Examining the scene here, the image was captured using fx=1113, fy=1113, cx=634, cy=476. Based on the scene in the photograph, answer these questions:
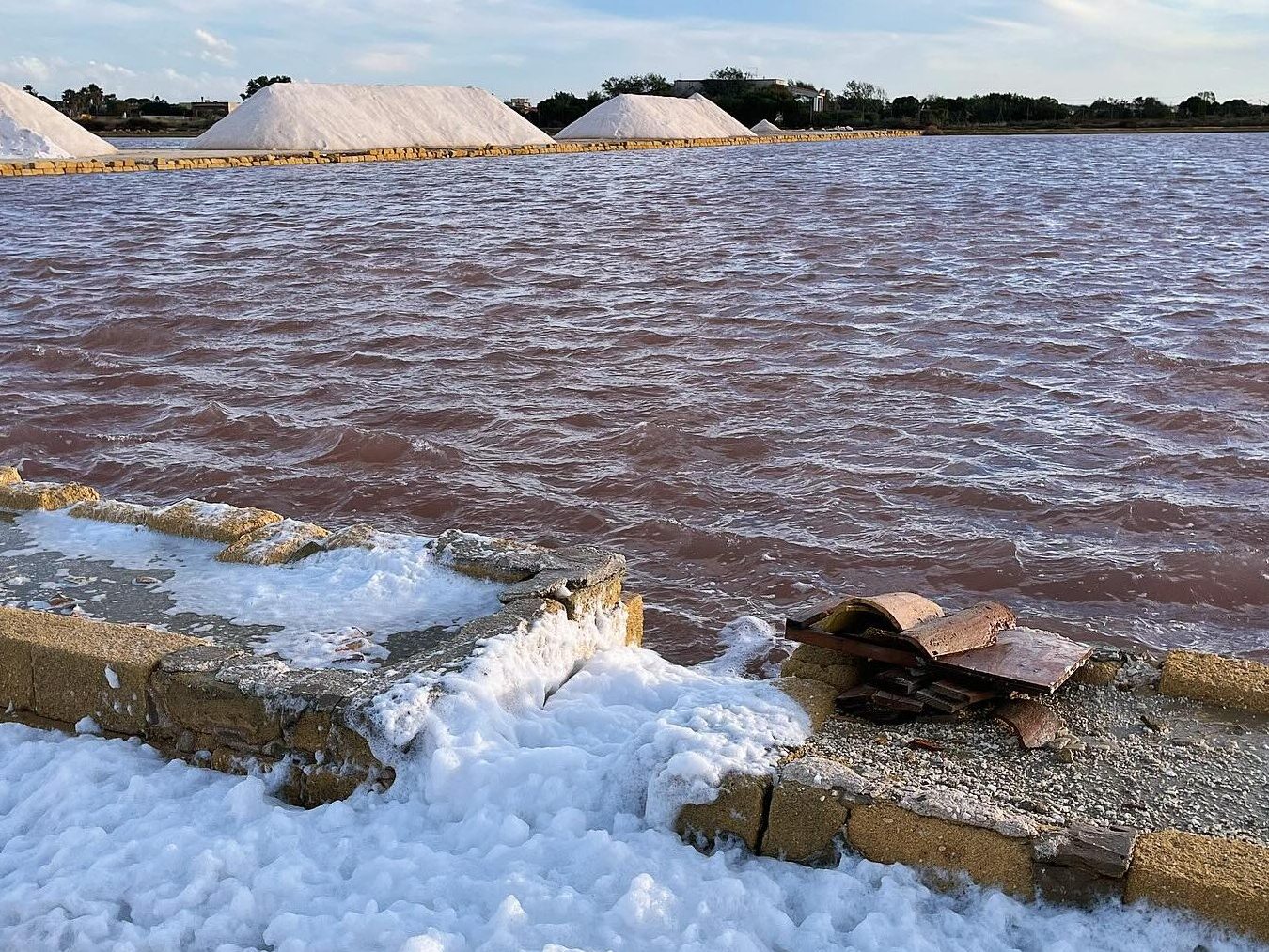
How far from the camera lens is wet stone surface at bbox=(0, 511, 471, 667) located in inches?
153

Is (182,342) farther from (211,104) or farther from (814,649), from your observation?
(211,104)

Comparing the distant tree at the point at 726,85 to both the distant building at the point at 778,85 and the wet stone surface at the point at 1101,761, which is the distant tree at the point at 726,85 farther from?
the wet stone surface at the point at 1101,761

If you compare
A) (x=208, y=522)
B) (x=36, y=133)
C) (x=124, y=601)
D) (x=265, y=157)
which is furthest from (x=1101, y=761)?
(x=36, y=133)

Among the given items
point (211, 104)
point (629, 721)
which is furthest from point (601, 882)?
point (211, 104)

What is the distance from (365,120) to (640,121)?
2081 centimetres

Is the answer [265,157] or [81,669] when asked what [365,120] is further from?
[81,669]

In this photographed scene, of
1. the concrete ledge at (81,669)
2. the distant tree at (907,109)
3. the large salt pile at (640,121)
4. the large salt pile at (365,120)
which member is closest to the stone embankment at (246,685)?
the concrete ledge at (81,669)

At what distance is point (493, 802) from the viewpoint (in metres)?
3.15

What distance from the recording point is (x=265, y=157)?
1652 inches

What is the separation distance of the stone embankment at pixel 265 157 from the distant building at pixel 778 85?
38.2 meters

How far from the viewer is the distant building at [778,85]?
341ft

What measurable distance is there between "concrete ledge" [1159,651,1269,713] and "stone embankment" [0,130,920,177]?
1518 inches

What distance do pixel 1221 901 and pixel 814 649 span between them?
5.16 ft

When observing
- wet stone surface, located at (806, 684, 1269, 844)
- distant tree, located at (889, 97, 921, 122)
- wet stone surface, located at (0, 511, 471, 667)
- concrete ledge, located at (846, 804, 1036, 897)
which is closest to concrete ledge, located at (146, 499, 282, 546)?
wet stone surface, located at (0, 511, 471, 667)
